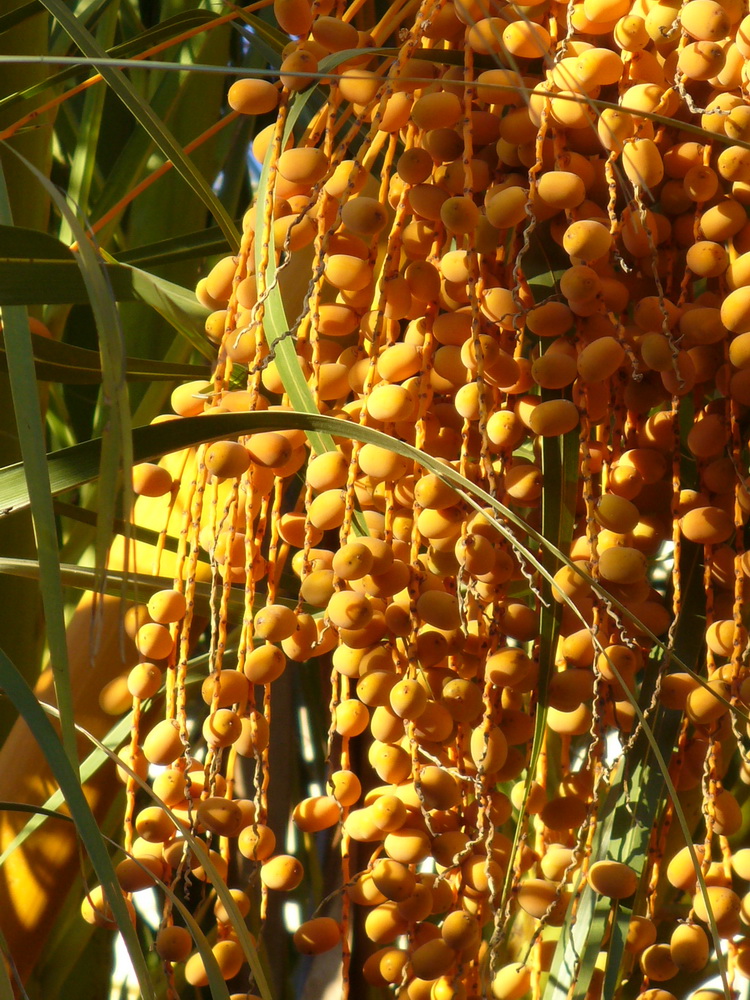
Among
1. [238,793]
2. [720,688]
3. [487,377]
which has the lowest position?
[238,793]

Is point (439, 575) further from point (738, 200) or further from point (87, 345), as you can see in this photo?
point (87, 345)

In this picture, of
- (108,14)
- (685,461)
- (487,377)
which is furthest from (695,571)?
(108,14)

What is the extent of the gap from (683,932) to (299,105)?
46 cm

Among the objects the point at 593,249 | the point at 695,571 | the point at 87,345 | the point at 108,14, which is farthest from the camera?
the point at 87,345

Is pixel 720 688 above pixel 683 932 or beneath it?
above

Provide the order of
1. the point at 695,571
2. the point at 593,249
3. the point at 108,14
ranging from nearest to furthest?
the point at 593,249
the point at 695,571
the point at 108,14

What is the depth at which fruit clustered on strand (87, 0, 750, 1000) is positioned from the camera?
518 mm

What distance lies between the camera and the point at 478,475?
55 centimetres

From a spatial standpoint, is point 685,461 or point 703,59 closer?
point 703,59

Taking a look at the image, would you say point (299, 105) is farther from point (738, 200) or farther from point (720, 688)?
point (720, 688)

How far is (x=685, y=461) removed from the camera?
674 mm

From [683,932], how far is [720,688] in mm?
130

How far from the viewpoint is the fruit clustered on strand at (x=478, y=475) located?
518 millimetres

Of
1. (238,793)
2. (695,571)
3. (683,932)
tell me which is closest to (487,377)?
(695,571)
